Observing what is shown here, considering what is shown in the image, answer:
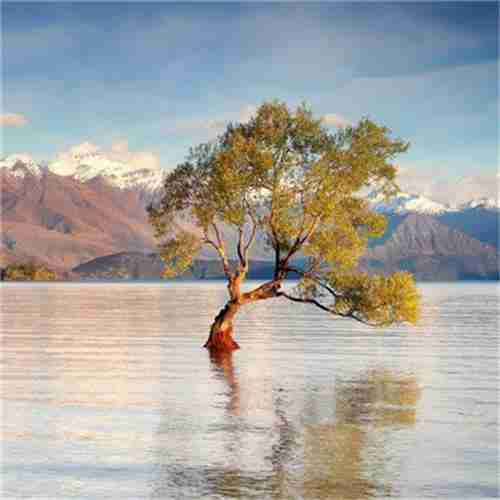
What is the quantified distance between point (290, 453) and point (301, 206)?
126ft

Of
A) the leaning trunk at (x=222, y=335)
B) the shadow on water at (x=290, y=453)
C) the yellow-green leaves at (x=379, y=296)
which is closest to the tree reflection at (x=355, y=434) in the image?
the shadow on water at (x=290, y=453)

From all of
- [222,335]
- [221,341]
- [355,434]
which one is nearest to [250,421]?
[355,434]

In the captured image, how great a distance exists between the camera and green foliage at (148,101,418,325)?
6556cm

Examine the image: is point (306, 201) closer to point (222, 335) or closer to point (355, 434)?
point (222, 335)

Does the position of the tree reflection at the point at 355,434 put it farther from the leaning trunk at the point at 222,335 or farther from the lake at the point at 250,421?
the leaning trunk at the point at 222,335

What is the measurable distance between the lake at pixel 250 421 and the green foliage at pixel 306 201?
507cm

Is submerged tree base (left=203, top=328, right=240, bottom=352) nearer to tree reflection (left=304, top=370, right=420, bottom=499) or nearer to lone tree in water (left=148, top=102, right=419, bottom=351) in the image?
lone tree in water (left=148, top=102, right=419, bottom=351)

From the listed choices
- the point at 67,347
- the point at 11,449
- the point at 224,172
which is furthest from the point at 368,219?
the point at 11,449

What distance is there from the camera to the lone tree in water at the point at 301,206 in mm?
65625

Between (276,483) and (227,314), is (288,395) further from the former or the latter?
(227,314)

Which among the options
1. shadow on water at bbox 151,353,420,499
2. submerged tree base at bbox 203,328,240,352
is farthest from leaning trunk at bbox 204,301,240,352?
shadow on water at bbox 151,353,420,499

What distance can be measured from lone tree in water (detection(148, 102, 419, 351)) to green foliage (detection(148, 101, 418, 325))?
0.23ft

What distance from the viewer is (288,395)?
1708 inches

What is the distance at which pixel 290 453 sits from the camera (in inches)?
1153
